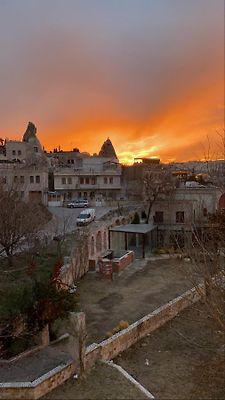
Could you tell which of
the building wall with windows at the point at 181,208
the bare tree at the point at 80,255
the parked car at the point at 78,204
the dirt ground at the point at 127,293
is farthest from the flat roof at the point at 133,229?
the parked car at the point at 78,204

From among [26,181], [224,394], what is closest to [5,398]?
[224,394]

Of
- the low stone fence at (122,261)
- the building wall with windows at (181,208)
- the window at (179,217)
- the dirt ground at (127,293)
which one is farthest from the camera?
the window at (179,217)

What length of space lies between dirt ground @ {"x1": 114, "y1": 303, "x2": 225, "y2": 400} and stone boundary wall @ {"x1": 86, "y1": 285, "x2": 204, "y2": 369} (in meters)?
0.23

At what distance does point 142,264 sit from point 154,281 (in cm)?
356

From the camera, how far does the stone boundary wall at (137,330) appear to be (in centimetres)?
1207

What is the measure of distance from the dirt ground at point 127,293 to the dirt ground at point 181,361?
1455mm

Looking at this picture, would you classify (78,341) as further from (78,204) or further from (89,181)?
(89,181)

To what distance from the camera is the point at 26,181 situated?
4188 cm

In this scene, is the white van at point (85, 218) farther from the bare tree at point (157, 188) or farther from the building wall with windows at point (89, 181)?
the building wall with windows at point (89, 181)

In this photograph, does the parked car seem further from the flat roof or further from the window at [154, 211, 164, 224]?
the flat roof

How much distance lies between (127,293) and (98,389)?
8.33 meters

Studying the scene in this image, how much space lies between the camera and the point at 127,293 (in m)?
18.8

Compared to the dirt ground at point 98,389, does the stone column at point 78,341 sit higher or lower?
higher

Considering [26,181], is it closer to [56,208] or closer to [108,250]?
[56,208]
